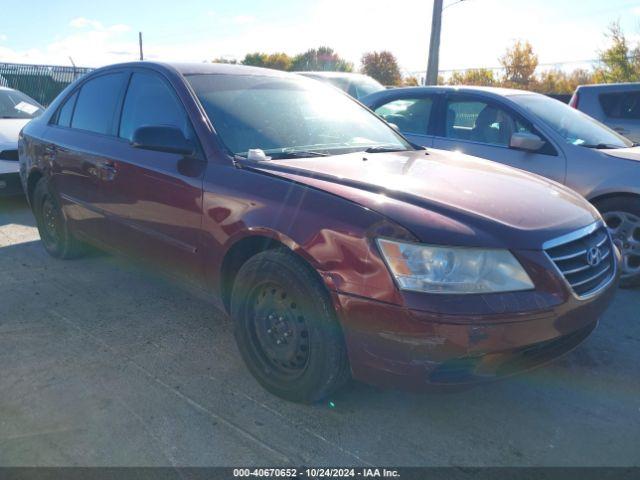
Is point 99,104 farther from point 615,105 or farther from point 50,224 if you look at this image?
point 615,105

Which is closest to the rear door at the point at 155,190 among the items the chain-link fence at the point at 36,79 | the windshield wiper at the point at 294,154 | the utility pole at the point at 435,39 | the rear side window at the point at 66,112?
the windshield wiper at the point at 294,154

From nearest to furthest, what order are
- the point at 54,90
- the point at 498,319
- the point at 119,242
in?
1. the point at 498,319
2. the point at 119,242
3. the point at 54,90

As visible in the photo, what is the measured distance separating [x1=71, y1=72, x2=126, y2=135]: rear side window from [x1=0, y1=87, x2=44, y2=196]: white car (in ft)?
9.68

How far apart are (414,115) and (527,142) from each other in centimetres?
140

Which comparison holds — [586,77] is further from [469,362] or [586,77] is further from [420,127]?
[469,362]

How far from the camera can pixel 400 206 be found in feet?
7.63

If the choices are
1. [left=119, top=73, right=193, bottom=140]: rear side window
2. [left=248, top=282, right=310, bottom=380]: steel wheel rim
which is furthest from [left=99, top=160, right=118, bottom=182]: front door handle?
[left=248, top=282, right=310, bottom=380]: steel wheel rim

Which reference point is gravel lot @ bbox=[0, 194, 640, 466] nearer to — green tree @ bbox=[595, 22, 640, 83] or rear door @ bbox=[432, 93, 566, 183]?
rear door @ bbox=[432, 93, 566, 183]

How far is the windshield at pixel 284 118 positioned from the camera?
3.12m

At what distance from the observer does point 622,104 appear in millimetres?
7633

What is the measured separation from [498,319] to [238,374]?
4.94ft

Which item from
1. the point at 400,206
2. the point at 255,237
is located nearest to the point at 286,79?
the point at 255,237

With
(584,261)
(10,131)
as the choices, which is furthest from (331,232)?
(10,131)

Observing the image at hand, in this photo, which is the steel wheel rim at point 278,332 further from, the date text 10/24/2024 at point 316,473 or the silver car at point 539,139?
the silver car at point 539,139
